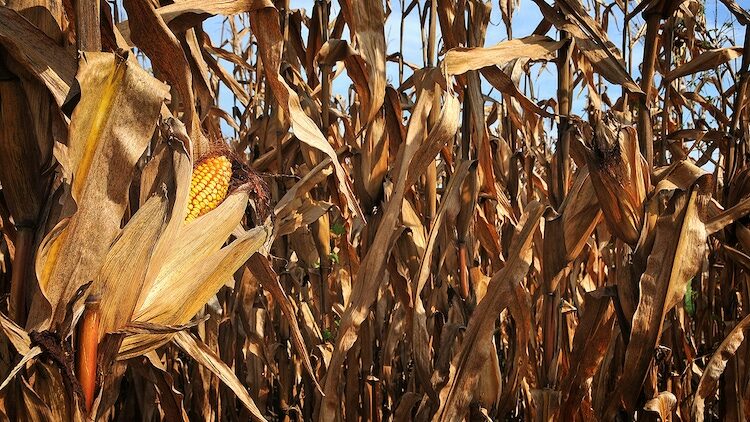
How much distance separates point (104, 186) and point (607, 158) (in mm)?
1218

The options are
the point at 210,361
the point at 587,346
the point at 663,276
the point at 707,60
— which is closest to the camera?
the point at 210,361

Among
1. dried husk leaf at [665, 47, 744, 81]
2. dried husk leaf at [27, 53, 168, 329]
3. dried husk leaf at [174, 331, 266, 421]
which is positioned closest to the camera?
dried husk leaf at [27, 53, 168, 329]

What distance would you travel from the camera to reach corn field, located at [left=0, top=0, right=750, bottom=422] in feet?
3.84

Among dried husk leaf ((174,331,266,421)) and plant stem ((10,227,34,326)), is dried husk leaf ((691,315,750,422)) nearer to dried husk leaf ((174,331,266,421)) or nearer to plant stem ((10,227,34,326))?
dried husk leaf ((174,331,266,421))

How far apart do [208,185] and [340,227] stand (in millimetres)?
1179

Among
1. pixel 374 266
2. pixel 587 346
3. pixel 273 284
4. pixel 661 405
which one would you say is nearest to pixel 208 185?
pixel 273 284

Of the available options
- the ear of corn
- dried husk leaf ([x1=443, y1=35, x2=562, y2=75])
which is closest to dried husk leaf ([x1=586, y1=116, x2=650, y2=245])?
dried husk leaf ([x1=443, y1=35, x2=562, y2=75])

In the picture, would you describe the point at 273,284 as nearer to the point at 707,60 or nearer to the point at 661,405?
the point at 661,405

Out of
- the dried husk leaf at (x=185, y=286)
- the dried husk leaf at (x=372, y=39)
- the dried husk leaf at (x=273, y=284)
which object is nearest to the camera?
the dried husk leaf at (x=185, y=286)

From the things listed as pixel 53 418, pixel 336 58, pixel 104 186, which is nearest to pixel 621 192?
pixel 336 58

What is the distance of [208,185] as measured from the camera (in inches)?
62.2

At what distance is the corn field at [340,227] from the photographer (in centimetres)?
117

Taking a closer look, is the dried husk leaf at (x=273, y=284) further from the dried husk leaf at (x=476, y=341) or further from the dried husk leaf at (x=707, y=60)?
the dried husk leaf at (x=707, y=60)

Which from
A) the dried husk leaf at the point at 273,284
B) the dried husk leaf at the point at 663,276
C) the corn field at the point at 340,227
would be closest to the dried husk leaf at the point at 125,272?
the corn field at the point at 340,227
